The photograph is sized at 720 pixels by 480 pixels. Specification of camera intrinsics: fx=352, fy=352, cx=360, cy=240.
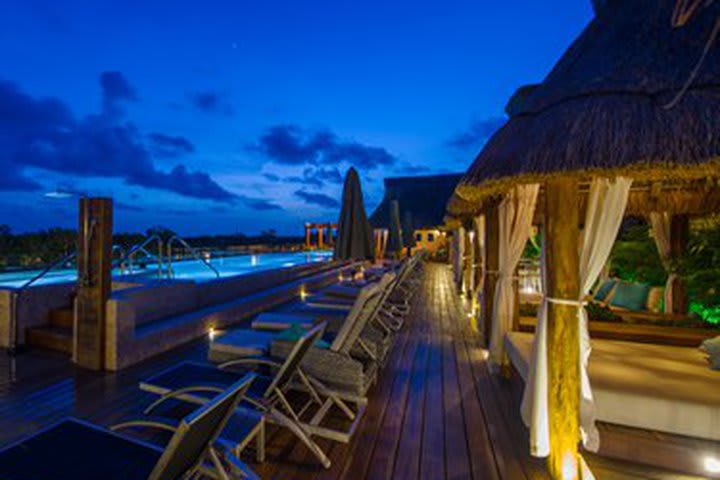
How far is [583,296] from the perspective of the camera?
2.36 meters

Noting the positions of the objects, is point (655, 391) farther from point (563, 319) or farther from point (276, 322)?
point (276, 322)

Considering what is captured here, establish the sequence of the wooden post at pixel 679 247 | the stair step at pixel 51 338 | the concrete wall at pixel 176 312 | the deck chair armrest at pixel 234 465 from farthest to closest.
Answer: the wooden post at pixel 679 247
the stair step at pixel 51 338
the concrete wall at pixel 176 312
the deck chair armrest at pixel 234 465

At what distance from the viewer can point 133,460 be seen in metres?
1.70

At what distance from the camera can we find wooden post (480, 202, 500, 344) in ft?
16.0

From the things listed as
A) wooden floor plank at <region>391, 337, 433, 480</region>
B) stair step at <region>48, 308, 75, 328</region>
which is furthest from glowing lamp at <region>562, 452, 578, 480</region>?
stair step at <region>48, 308, 75, 328</region>

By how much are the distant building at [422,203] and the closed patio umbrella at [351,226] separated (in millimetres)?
16193

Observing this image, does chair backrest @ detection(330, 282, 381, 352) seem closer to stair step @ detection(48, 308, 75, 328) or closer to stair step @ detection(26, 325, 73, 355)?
stair step @ detection(26, 325, 73, 355)

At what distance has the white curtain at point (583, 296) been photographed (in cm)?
236

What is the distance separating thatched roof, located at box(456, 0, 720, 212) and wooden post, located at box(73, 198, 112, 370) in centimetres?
387

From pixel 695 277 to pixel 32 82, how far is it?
153ft

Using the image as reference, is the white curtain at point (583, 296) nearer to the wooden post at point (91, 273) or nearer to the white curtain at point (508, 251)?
the white curtain at point (508, 251)

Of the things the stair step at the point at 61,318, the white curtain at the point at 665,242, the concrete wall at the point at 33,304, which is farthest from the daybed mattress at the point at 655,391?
the concrete wall at the point at 33,304

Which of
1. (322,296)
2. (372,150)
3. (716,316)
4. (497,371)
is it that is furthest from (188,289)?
(372,150)

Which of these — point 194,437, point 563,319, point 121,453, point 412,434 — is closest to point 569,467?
point 563,319
